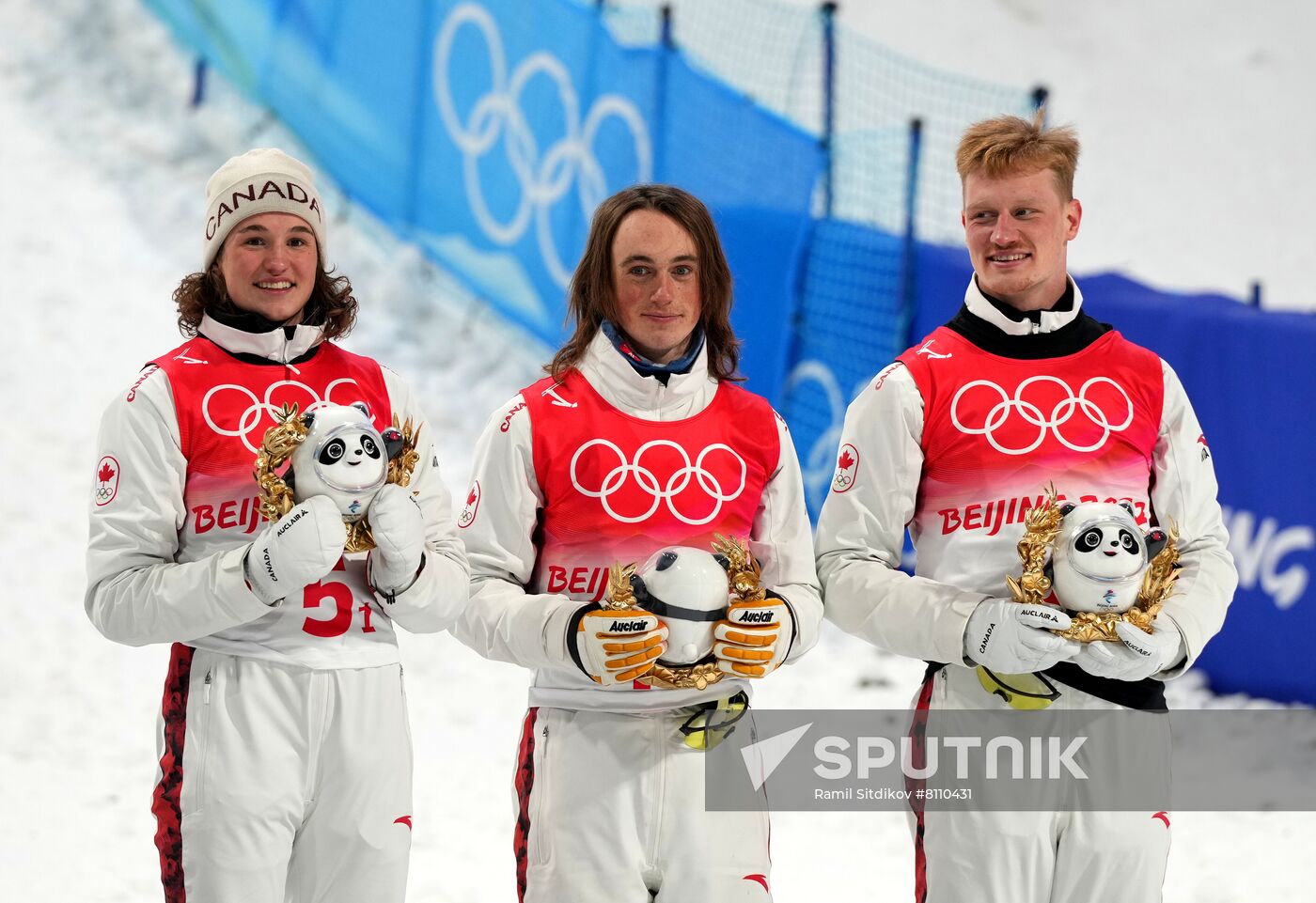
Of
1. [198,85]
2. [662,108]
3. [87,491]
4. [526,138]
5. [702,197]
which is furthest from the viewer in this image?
[198,85]

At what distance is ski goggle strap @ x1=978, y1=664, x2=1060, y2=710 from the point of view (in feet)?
11.3

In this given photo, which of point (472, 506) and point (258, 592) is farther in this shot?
point (472, 506)

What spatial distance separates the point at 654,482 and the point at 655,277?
1.45 ft

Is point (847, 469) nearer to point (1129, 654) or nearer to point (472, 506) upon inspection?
point (1129, 654)

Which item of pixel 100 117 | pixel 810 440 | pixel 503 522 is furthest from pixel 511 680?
pixel 100 117

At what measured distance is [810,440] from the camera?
26.0 ft

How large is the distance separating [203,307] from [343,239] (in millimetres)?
7314

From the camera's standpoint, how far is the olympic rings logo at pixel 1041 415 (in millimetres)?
3609

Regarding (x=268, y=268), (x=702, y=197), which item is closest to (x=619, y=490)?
(x=268, y=268)

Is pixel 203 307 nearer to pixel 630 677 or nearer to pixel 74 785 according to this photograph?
pixel 630 677

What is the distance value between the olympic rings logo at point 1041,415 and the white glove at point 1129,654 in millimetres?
484

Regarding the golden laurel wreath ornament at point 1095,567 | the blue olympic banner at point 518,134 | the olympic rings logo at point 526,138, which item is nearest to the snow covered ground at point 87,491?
the blue olympic banner at point 518,134

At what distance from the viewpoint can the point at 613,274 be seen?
11.6ft

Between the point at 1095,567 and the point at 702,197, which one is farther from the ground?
the point at 702,197
